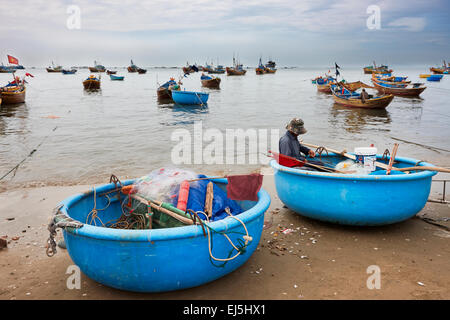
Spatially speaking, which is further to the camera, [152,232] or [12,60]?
[12,60]

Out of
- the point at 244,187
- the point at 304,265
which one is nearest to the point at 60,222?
the point at 244,187

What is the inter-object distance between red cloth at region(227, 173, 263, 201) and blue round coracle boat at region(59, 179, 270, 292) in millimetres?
529

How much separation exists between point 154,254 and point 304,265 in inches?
71.5

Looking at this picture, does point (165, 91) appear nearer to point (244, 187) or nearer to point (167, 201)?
point (167, 201)

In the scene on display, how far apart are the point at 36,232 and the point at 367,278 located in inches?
175

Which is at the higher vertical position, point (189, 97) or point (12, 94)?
point (12, 94)

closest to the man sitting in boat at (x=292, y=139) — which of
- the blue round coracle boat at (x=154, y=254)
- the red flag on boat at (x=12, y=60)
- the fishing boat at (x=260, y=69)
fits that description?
the blue round coracle boat at (x=154, y=254)

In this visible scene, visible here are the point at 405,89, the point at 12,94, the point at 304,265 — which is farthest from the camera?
the point at 405,89

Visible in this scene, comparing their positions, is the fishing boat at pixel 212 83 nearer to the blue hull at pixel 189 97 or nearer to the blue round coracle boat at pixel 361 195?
the blue hull at pixel 189 97

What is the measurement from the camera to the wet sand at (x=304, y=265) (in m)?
3.44

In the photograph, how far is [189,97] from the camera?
1046 inches

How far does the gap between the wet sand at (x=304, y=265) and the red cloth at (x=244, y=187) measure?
782 millimetres

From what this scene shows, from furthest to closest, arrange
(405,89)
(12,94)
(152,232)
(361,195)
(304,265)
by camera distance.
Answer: (405,89) → (12,94) → (361,195) → (304,265) → (152,232)
